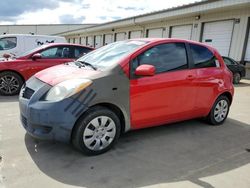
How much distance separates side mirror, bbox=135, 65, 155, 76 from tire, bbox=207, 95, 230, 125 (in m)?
2.01

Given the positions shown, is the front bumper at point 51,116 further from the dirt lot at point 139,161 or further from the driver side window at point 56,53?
the driver side window at point 56,53

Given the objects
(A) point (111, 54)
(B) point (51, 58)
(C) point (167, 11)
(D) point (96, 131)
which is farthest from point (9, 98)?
(C) point (167, 11)

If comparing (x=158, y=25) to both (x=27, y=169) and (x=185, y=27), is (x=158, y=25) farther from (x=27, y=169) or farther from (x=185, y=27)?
(x=27, y=169)

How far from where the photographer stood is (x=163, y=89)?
13.0ft

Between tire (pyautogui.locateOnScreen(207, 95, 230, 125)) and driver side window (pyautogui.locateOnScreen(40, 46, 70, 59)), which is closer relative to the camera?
tire (pyautogui.locateOnScreen(207, 95, 230, 125))

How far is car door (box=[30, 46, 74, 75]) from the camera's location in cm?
727

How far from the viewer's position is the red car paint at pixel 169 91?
3.69 metres

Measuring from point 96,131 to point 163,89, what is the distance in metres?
1.27

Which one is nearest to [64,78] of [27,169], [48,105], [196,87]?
[48,105]

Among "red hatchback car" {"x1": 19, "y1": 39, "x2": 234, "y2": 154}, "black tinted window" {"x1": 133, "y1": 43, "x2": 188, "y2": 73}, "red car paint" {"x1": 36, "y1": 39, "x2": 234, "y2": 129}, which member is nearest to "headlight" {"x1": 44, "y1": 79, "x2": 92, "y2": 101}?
"red hatchback car" {"x1": 19, "y1": 39, "x2": 234, "y2": 154}

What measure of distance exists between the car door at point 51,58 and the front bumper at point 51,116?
13.7 feet

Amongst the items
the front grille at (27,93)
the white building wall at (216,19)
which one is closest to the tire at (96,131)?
the front grille at (27,93)

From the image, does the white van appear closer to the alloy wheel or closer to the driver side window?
the driver side window

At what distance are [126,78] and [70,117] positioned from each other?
0.97 m
